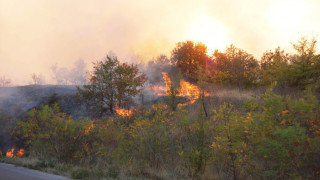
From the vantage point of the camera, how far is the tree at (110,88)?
1912 centimetres

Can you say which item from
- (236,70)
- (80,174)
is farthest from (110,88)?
(80,174)

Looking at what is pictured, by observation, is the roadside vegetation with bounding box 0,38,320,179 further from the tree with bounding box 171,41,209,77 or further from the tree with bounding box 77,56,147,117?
the tree with bounding box 171,41,209,77

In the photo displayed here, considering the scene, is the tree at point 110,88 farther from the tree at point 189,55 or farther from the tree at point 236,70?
the tree at point 189,55

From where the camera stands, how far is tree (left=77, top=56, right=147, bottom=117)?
1912cm

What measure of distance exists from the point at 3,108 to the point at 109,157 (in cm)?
1615

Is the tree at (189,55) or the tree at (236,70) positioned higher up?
the tree at (189,55)

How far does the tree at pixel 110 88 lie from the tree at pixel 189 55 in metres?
13.2

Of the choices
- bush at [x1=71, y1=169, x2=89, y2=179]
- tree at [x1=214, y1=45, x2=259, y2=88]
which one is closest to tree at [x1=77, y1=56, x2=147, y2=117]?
tree at [x1=214, y1=45, x2=259, y2=88]

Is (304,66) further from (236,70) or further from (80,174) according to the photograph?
(80,174)

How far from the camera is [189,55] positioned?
3195 cm

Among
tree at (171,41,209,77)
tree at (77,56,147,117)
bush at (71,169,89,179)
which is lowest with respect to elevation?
bush at (71,169,89,179)

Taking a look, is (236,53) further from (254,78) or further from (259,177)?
(259,177)

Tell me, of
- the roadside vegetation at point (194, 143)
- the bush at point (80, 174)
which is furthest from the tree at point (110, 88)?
the bush at point (80, 174)

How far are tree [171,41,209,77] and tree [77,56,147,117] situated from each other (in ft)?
43.4
